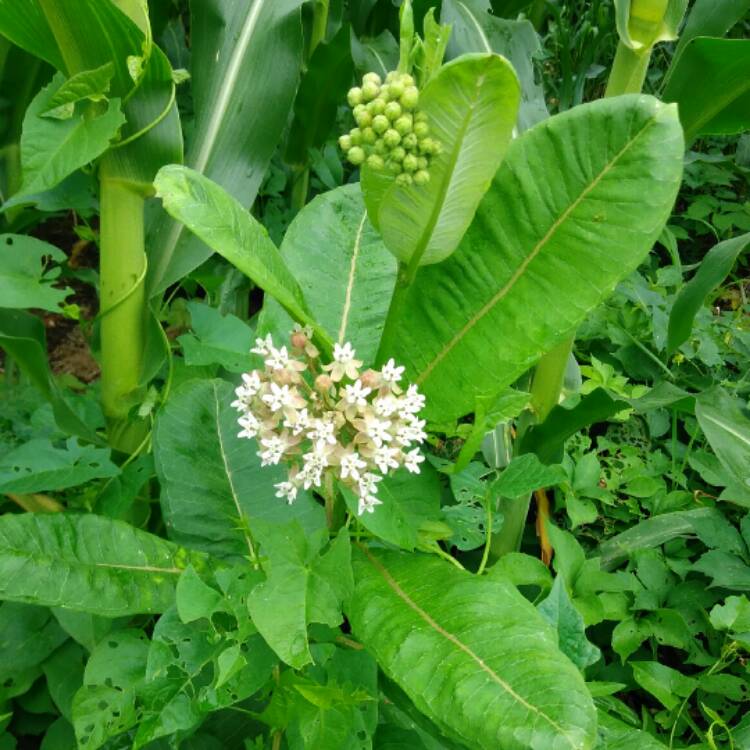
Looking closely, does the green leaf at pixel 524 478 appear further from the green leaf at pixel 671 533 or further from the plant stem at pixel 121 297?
the plant stem at pixel 121 297

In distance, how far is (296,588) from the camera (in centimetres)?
101

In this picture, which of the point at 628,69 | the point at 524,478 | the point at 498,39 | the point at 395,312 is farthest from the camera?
the point at 498,39

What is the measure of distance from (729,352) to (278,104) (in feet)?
4.60

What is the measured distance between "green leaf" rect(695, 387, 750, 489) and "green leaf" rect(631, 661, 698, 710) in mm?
408

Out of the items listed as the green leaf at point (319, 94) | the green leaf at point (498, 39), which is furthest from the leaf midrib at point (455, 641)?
the green leaf at point (319, 94)

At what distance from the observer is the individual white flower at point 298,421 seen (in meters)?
0.98

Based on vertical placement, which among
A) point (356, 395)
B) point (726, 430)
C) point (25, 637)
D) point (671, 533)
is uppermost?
point (356, 395)

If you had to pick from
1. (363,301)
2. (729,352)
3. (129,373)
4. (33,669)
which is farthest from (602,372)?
(33,669)

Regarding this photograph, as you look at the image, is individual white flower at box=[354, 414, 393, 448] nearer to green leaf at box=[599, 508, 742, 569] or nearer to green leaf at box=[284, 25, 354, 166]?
green leaf at box=[599, 508, 742, 569]

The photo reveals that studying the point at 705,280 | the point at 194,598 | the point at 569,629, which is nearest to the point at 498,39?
the point at 705,280

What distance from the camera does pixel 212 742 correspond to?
145 centimetres

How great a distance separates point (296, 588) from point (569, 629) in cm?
40

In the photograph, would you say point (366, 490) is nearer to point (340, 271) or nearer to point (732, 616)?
point (340, 271)

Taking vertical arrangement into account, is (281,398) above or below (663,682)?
above
